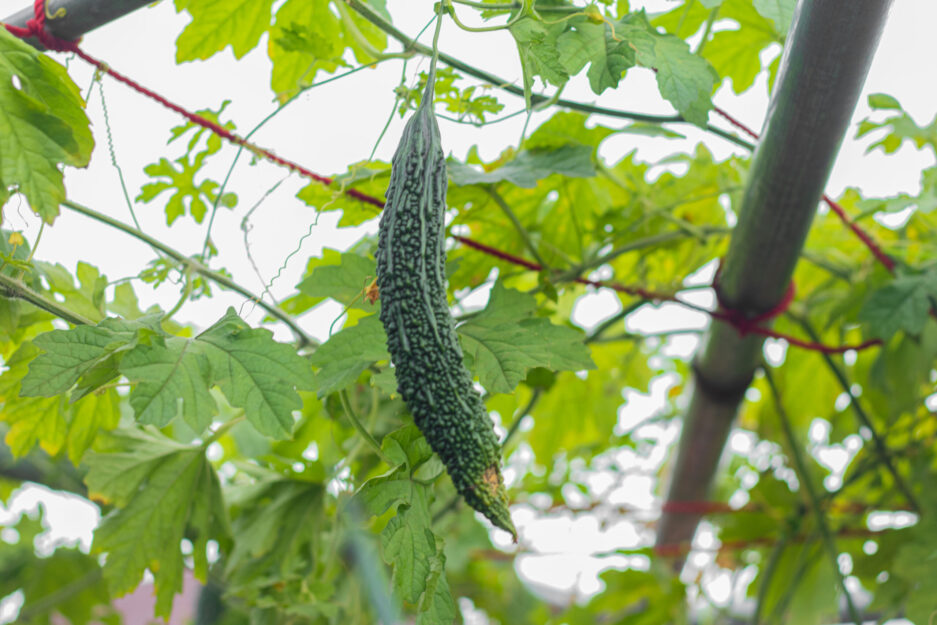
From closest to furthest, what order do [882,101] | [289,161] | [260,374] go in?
[260,374] < [289,161] < [882,101]

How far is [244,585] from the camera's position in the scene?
4.02ft

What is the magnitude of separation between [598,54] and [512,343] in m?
0.32

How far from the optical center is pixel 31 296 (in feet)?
2.88

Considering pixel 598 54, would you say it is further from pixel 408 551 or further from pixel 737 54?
pixel 737 54

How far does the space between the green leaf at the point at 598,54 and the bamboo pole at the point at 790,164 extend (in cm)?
22

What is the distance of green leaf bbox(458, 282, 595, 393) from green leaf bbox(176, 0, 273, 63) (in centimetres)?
58

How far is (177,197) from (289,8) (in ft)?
1.11

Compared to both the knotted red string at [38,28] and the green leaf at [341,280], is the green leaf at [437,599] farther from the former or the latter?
the knotted red string at [38,28]

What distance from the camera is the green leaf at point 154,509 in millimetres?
1159

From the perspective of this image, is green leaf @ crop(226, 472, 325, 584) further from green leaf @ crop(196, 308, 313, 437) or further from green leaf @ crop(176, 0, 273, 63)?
green leaf @ crop(176, 0, 273, 63)

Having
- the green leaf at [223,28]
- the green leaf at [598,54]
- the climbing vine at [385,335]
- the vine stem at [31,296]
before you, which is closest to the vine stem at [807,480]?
the climbing vine at [385,335]

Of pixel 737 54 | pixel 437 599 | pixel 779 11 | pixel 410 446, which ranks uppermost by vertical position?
pixel 737 54

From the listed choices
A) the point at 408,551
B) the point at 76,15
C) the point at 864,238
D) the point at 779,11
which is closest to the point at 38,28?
the point at 76,15

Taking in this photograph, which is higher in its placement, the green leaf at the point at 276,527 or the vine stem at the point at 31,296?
the vine stem at the point at 31,296
